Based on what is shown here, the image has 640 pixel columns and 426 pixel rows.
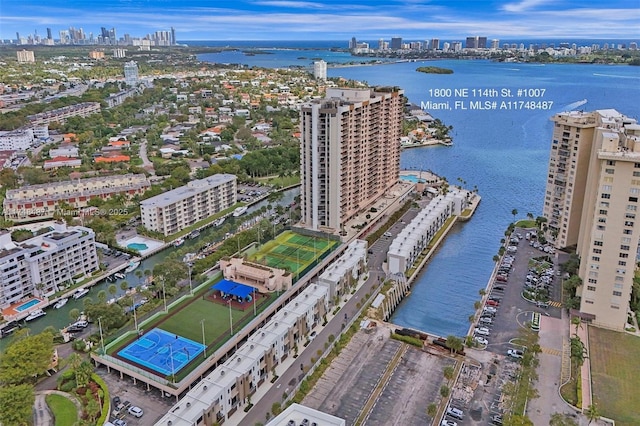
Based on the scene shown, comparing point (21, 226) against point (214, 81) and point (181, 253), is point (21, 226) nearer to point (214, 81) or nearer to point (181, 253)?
point (181, 253)

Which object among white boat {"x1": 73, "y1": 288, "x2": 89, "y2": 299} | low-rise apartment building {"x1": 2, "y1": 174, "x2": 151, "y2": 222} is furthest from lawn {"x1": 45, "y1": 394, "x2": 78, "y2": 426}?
low-rise apartment building {"x1": 2, "y1": 174, "x2": 151, "y2": 222}

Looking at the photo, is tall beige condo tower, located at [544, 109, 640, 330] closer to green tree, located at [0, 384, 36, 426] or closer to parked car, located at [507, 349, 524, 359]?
parked car, located at [507, 349, 524, 359]

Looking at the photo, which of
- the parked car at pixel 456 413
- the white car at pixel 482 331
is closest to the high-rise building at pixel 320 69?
the white car at pixel 482 331

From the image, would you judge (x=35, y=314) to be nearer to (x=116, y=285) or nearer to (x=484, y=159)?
(x=116, y=285)

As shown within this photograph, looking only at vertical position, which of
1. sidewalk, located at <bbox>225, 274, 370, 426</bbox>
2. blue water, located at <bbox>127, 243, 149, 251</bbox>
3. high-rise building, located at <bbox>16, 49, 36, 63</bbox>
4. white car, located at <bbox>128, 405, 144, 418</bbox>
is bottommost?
sidewalk, located at <bbox>225, 274, 370, 426</bbox>

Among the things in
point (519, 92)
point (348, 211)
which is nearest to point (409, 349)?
point (348, 211)

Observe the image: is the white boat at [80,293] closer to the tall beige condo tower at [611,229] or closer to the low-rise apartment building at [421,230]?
the low-rise apartment building at [421,230]

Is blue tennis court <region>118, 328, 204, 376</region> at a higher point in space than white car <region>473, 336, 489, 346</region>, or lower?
higher

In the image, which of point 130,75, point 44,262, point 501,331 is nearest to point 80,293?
point 44,262
